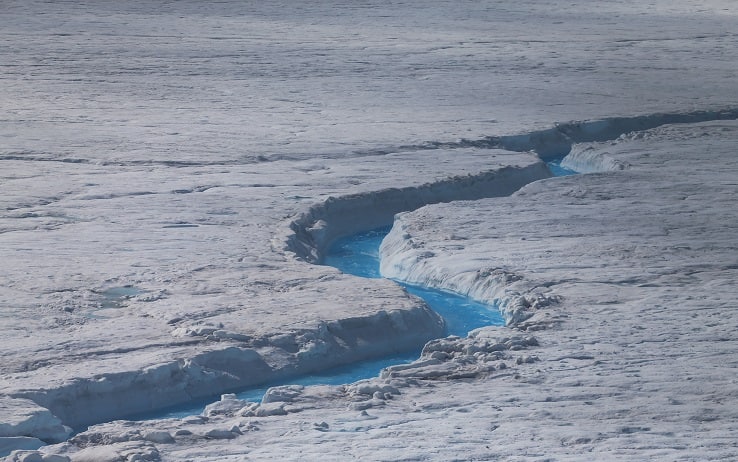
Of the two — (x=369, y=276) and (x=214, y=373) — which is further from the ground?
(x=214, y=373)

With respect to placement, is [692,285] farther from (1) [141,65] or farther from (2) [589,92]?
(1) [141,65]

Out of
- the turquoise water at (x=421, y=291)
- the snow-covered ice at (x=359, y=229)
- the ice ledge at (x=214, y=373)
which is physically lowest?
the turquoise water at (x=421, y=291)

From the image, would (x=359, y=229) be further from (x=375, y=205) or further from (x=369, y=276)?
(x=369, y=276)

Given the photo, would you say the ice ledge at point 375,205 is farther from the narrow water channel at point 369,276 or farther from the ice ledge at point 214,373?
the ice ledge at point 214,373

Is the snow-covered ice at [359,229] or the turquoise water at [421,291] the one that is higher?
the snow-covered ice at [359,229]

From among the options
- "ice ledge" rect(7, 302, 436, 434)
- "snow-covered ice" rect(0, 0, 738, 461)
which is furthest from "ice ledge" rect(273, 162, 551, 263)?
"ice ledge" rect(7, 302, 436, 434)

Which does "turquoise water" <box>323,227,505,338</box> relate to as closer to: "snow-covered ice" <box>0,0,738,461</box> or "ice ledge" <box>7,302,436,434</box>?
"snow-covered ice" <box>0,0,738,461</box>

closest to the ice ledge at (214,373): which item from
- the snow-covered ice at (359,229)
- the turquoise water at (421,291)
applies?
the snow-covered ice at (359,229)

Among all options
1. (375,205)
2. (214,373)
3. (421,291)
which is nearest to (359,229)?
(375,205)

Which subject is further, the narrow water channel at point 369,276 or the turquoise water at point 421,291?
the turquoise water at point 421,291
